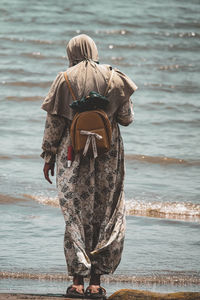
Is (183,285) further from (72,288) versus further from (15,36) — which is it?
(15,36)

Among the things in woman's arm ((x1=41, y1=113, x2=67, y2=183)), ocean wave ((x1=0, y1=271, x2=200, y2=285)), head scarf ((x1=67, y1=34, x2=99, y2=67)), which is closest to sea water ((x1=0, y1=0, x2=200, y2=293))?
ocean wave ((x1=0, y1=271, x2=200, y2=285))

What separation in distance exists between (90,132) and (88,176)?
30 cm

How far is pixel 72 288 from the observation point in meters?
4.57

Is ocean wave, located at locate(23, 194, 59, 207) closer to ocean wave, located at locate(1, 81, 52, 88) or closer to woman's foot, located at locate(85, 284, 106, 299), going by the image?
woman's foot, located at locate(85, 284, 106, 299)

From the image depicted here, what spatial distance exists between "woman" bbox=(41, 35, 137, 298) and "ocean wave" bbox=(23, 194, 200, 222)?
2.97 m

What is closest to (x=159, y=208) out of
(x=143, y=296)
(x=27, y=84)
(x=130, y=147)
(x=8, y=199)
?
(x=8, y=199)

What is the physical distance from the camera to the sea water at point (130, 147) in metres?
5.78

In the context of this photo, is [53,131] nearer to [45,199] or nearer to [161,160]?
[45,199]

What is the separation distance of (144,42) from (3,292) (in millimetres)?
18360

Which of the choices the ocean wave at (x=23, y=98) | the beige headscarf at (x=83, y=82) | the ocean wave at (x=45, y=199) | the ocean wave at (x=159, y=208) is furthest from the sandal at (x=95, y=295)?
the ocean wave at (x=23, y=98)

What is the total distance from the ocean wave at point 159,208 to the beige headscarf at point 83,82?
3211mm

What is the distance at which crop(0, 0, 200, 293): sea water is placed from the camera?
5781 millimetres

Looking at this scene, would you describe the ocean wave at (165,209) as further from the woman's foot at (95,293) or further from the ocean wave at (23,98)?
the ocean wave at (23,98)

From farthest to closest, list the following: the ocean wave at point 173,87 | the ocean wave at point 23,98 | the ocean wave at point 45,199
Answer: the ocean wave at point 173,87
the ocean wave at point 23,98
the ocean wave at point 45,199
